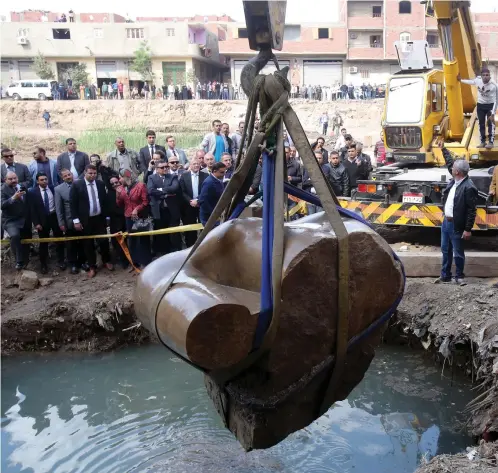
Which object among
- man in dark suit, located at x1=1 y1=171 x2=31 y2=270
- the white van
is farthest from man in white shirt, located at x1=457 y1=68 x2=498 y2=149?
the white van

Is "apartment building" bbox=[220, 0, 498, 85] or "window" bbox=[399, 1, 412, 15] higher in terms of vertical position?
"window" bbox=[399, 1, 412, 15]

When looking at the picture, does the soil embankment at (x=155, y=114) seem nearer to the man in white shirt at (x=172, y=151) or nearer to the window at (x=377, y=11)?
→ the window at (x=377, y=11)

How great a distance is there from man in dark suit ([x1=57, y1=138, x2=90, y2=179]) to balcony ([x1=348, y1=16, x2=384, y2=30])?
3160 cm

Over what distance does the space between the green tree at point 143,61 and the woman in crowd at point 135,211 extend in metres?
28.6

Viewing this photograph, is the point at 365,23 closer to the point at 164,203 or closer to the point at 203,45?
the point at 203,45

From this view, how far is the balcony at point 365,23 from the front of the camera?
36.1 meters

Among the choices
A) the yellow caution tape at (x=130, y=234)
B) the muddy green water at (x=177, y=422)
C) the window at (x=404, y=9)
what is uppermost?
the window at (x=404, y=9)

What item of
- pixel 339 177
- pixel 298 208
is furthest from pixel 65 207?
pixel 339 177

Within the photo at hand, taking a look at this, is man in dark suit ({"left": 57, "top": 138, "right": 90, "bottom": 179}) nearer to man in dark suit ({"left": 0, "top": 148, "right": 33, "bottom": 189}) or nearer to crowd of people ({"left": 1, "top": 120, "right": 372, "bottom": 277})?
crowd of people ({"left": 1, "top": 120, "right": 372, "bottom": 277})

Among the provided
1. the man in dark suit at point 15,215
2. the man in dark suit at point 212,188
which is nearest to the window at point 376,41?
the man in dark suit at point 15,215

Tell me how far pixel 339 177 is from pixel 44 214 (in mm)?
4238

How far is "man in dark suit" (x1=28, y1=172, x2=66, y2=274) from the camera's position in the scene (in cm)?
791

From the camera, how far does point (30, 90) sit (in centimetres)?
3116

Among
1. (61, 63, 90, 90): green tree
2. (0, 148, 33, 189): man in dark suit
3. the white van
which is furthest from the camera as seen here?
(61, 63, 90, 90): green tree
